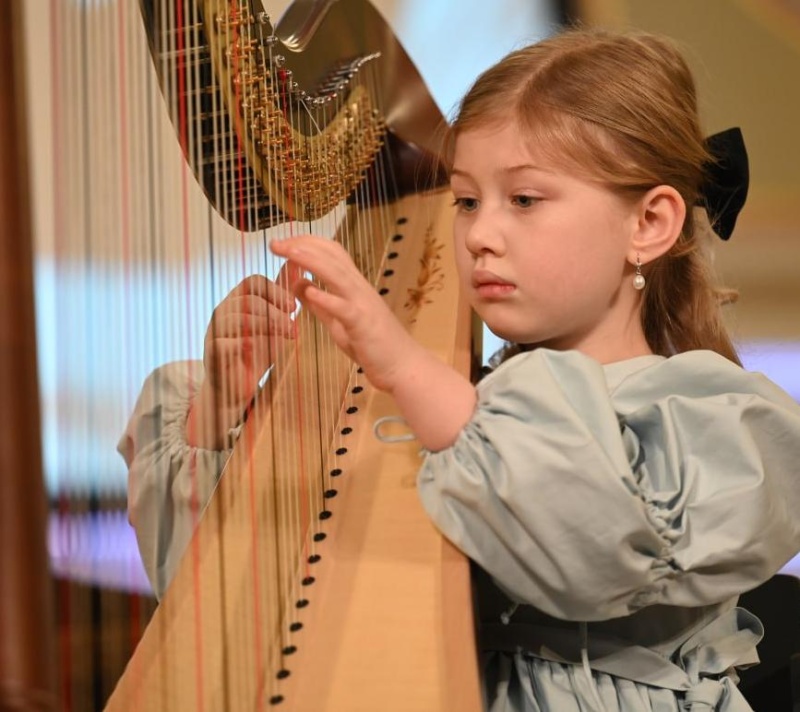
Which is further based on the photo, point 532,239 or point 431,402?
point 532,239

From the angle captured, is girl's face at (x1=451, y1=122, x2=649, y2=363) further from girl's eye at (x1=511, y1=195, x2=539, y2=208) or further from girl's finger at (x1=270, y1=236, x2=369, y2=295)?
girl's finger at (x1=270, y1=236, x2=369, y2=295)

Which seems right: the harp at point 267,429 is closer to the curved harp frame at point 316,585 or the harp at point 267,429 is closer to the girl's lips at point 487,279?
the curved harp frame at point 316,585

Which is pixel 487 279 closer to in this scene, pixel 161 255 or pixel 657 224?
pixel 657 224

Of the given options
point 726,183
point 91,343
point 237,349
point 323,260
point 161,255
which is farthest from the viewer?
point 726,183

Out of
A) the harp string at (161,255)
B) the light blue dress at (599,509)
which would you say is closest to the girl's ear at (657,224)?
the light blue dress at (599,509)

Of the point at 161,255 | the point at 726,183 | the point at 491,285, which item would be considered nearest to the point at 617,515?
the point at 491,285

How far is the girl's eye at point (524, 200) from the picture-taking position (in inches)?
43.8

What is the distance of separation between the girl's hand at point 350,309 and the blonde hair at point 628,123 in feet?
0.83

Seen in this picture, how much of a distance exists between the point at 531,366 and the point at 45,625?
1.87ft

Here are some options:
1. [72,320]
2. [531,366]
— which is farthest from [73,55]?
[531,366]

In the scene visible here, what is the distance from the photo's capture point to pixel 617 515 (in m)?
0.93

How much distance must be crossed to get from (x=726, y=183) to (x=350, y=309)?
0.56m

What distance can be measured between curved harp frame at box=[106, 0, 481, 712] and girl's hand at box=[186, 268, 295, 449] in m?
0.03

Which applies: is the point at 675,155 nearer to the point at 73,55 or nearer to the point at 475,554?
the point at 475,554
